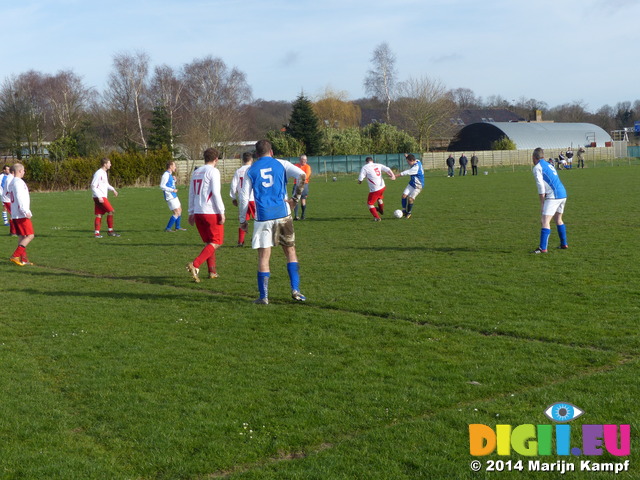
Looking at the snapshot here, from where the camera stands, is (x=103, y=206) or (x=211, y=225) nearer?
(x=211, y=225)

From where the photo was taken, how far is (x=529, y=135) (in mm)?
78125

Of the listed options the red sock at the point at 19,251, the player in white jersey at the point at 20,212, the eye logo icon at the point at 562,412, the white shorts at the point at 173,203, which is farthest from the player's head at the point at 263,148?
the white shorts at the point at 173,203

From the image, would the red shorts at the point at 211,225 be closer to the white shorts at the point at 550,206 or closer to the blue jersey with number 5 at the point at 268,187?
the blue jersey with number 5 at the point at 268,187

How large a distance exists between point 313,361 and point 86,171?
4344cm

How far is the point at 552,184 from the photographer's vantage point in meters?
12.3

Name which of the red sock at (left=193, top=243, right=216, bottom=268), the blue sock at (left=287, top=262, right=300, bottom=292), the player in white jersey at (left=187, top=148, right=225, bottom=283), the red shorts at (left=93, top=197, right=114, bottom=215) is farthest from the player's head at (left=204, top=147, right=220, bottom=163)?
the red shorts at (left=93, top=197, right=114, bottom=215)

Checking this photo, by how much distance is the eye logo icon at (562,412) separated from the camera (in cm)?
470

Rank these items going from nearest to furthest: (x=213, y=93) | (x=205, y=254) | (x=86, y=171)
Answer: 1. (x=205, y=254)
2. (x=86, y=171)
3. (x=213, y=93)

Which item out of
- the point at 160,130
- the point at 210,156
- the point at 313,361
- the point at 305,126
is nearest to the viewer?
the point at 313,361

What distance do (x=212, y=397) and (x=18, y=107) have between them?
56338 millimetres

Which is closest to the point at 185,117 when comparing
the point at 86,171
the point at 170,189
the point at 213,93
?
the point at 213,93

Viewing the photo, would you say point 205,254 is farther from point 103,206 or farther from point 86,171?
point 86,171

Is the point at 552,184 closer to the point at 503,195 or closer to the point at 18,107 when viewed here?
the point at 503,195

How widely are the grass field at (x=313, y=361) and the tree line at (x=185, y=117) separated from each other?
42.4 metres
